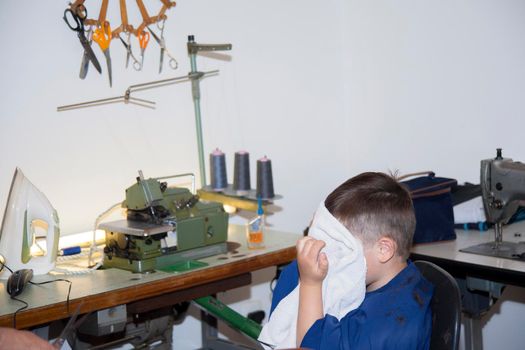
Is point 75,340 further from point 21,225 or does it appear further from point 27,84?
point 27,84

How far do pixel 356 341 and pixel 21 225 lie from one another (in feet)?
4.59

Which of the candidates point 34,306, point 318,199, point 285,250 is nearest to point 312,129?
point 318,199

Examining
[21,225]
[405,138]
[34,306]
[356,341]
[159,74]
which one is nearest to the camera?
[356,341]

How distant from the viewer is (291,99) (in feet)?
12.6

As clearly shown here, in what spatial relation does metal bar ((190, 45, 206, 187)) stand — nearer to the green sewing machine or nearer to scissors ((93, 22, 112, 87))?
scissors ((93, 22, 112, 87))

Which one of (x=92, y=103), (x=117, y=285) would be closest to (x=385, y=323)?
(x=117, y=285)

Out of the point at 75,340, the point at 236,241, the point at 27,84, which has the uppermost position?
the point at 27,84

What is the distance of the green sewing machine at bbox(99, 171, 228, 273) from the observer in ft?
8.47

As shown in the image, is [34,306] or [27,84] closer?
[34,306]

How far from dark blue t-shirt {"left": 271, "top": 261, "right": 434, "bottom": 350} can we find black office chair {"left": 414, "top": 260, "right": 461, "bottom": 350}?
0.06 ft

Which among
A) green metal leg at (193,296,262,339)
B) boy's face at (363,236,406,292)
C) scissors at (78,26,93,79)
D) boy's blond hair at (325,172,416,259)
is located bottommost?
green metal leg at (193,296,262,339)

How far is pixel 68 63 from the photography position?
3.00m

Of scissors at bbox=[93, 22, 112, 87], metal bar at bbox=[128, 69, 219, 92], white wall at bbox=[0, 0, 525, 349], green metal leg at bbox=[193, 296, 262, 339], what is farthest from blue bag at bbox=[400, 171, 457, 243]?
scissors at bbox=[93, 22, 112, 87]

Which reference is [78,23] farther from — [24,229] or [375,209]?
[375,209]
